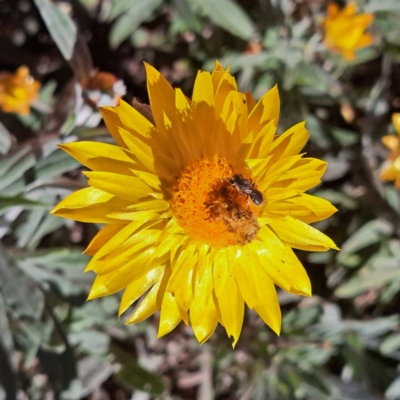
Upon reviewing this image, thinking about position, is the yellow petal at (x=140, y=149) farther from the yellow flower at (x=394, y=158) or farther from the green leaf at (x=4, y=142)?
the yellow flower at (x=394, y=158)

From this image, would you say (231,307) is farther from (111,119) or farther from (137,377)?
(137,377)

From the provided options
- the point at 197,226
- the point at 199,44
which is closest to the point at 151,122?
the point at 197,226

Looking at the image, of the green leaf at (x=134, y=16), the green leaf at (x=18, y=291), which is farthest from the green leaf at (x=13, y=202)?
the green leaf at (x=134, y=16)

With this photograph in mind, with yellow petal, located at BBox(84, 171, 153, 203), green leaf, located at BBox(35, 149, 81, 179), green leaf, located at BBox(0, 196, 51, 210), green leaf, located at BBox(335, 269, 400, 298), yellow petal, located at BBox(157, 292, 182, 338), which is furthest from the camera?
green leaf, located at BBox(335, 269, 400, 298)

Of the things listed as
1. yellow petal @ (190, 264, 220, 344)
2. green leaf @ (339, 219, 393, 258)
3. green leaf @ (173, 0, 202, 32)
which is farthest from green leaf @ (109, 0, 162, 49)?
green leaf @ (339, 219, 393, 258)

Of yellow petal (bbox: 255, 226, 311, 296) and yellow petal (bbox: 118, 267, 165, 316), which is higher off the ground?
yellow petal (bbox: 118, 267, 165, 316)

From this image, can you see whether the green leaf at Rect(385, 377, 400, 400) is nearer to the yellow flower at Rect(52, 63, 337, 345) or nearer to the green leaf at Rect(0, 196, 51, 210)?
the yellow flower at Rect(52, 63, 337, 345)

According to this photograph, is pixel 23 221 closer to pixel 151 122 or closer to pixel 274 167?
pixel 151 122
